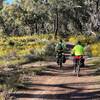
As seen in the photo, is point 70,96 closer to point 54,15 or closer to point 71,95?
point 71,95

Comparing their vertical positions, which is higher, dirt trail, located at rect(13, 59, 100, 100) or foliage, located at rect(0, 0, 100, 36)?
dirt trail, located at rect(13, 59, 100, 100)

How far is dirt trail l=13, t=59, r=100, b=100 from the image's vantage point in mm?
14922

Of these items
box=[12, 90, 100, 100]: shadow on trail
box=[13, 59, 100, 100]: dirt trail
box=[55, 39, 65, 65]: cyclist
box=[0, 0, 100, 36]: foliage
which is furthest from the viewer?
box=[0, 0, 100, 36]: foliage

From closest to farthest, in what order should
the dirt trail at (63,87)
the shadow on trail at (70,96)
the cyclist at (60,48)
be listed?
1. the shadow on trail at (70,96)
2. the dirt trail at (63,87)
3. the cyclist at (60,48)

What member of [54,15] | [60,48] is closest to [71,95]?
[60,48]

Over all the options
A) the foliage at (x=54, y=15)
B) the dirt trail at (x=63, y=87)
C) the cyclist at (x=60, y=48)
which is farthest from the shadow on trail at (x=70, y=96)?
the foliage at (x=54, y=15)

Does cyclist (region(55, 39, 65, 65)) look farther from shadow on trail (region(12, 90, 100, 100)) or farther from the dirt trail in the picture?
shadow on trail (region(12, 90, 100, 100))

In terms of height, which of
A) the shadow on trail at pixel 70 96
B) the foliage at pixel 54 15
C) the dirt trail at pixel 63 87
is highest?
the shadow on trail at pixel 70 96

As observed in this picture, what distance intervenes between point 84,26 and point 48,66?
190 ft

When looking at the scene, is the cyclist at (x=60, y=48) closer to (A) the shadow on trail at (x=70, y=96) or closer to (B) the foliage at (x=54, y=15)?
(A) the shadow on trail at (x=70, y=96)

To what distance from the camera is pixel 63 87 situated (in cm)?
1700

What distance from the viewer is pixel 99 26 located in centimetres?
6044

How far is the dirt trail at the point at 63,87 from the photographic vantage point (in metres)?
14.9

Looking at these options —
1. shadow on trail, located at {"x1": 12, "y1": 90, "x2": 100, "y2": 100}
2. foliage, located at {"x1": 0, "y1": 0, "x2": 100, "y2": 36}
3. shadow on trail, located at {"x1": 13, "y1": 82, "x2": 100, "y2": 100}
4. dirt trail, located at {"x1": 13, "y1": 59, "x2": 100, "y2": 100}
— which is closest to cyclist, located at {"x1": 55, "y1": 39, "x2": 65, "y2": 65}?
dirt trail, located at {"x1": 13, "y1": 59, "x2": 100, "y2": 100}
